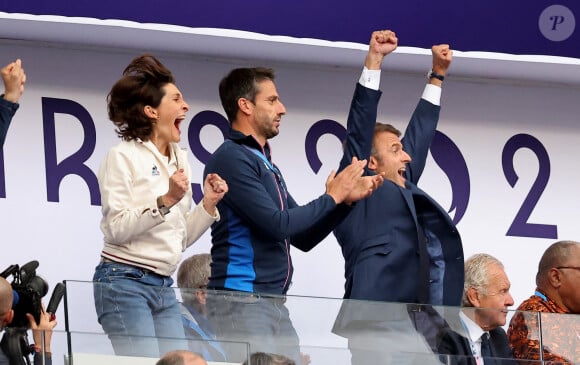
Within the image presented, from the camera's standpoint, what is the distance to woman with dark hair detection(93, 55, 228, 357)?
17.6 feet

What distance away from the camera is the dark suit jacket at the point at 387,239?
620 centimetres

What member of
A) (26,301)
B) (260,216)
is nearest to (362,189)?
(260,216)

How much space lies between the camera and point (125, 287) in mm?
5406

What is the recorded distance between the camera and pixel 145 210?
5.55m

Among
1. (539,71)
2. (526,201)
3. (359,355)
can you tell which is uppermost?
(539,71)

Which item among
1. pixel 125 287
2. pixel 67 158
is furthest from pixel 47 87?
pixel 125 287

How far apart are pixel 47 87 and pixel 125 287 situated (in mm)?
2402

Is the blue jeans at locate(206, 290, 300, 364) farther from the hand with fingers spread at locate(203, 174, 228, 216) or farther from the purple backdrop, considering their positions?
the purple backdrop

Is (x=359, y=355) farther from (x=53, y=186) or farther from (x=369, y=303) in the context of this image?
(x=53, y=186)

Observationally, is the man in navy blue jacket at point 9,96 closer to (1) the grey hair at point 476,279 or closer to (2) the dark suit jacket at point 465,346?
(2) the dark suit jacket at point 465,346

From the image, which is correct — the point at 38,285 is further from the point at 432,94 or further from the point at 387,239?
the point at 432,94

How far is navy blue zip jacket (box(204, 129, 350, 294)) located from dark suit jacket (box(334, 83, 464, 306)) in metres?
0.32

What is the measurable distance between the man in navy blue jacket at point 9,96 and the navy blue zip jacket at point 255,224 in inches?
30.1

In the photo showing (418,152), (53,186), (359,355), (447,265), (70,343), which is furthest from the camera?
(53,186)
